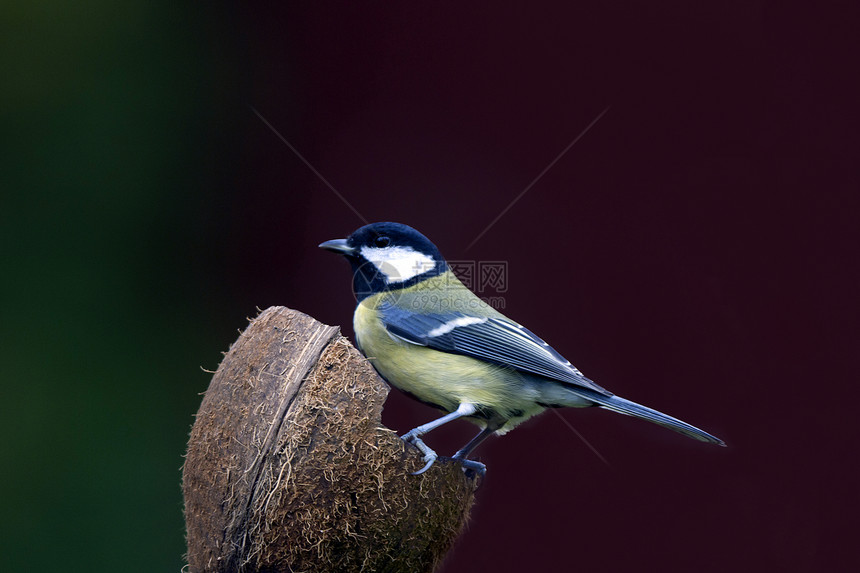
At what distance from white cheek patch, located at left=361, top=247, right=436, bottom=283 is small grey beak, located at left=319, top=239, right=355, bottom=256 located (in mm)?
38

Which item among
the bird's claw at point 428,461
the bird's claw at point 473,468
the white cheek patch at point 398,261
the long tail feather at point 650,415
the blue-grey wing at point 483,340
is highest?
the white cheek patch at point 398,261

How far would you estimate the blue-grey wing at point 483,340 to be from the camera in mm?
1684

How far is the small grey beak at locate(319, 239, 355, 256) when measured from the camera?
6.06ft

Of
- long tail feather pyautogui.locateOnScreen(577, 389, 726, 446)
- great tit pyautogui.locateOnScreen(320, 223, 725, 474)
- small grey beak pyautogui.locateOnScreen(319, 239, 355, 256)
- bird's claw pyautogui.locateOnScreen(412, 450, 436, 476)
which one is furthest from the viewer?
small grey beak pyautogui.locateOnScreen(319, 239, 355, 256)

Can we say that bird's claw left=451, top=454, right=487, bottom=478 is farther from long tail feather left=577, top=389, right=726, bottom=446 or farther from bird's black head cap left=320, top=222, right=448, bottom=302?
bird's black head cap left=320, top=222, right=448, bottom=302

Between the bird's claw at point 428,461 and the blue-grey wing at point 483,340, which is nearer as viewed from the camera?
the bird's claw at point 428,461

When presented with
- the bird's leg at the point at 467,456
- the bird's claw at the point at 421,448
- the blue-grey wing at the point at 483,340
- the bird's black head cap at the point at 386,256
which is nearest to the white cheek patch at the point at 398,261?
the bird's black head cap at the point at 386,256

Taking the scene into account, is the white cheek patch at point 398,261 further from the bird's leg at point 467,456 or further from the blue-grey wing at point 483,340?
the bird's leg at point 467,456

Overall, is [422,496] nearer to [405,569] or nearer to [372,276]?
[405,569]

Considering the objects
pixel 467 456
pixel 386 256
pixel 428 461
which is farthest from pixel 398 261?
pixel 428 461

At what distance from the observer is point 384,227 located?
1.83m

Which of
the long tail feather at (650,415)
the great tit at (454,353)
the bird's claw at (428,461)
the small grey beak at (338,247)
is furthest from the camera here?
the small grey beak at (338,247)

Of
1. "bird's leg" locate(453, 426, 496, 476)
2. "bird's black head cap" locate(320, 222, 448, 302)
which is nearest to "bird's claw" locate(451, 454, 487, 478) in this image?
"bird's leg" locate(453, 426, 496, 476)

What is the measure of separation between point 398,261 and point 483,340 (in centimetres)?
35
